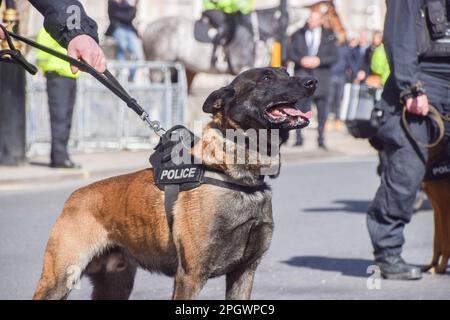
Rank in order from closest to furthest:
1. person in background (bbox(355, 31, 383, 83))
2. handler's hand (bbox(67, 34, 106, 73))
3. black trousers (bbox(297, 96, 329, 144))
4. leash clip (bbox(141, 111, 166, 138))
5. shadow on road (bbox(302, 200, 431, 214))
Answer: handler's hand (bbox(67, 34, 106, 73)) < leash clip (bbox(141, 111, 166, 138)) < shadow on road (bbox(302, 200, 431, 214)) < black trousers (bbox(297, 96, 329, 144)) < person in background (bbox(355, 31, 383, 83))

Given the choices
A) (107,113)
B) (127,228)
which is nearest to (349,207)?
(107,113)

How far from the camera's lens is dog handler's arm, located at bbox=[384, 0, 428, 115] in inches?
285

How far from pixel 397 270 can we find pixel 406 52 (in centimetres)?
146

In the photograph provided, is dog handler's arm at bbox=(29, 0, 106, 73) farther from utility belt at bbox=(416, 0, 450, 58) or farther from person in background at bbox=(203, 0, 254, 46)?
person in background at bbox=(203, 0, 254, 46)

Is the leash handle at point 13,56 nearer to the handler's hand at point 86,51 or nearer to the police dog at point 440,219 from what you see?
the handler's hand at point 86,51

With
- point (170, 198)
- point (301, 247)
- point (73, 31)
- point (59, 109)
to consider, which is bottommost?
point (301, 247)

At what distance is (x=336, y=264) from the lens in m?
8.32

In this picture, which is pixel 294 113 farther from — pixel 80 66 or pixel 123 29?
pixel 123 29

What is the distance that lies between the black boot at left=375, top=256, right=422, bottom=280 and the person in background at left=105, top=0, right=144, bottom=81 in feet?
41.5

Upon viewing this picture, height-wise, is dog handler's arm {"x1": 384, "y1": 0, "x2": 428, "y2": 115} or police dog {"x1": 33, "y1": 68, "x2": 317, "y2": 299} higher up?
dog handler's arm {"x1": 384, "y1": 0, "x2": 428, "y2": 115}

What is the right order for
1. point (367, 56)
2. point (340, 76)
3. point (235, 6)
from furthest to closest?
point (340, 76) → point (367, 56) → point (235, 6)

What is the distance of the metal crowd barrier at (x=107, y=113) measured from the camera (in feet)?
54.1

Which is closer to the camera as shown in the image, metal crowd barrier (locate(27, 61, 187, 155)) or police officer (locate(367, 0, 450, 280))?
police officer (locate(367, 0, 450, 280))

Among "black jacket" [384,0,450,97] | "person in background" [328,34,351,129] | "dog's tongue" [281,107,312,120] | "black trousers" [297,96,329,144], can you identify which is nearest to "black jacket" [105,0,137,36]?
"black trousers" [297,96,329,144]
